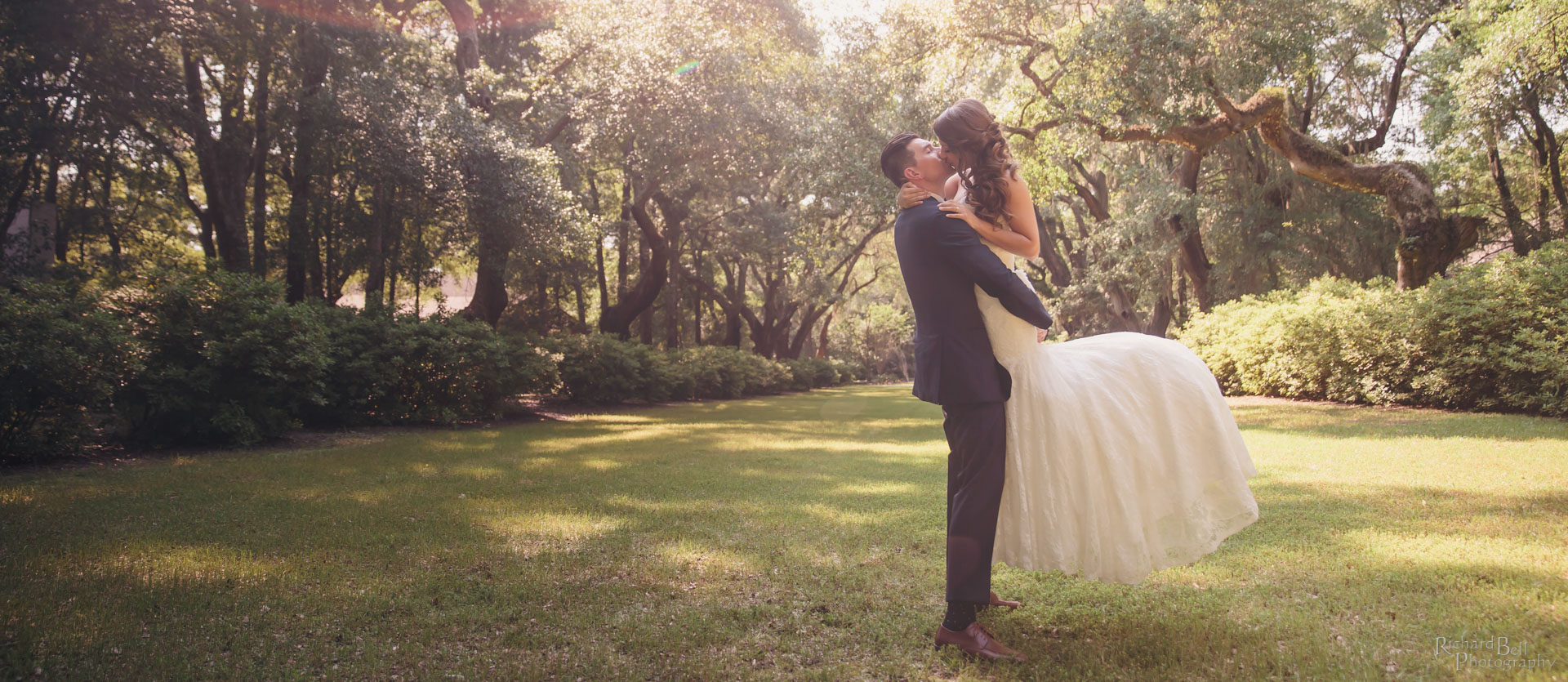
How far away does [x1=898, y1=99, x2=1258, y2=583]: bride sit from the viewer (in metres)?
2.78

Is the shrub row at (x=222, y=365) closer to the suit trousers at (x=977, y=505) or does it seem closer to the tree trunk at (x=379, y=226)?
the tree trunk at (x=379, y=226)

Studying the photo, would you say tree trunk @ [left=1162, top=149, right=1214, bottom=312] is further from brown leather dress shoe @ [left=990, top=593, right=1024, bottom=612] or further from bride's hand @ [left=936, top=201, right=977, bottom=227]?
bride's hand @ [left=936, top=201, right=977, bottom=227]

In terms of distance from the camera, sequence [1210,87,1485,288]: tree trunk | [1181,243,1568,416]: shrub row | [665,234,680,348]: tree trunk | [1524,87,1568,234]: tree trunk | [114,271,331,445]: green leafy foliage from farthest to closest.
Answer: [665,234,680,348]: tree trunk
[1524,87,1568,234]: tree trunk
[1210,87,1485,288]: tree trunk
[1181,243,1568,416]: shrub row
[114,271,331,445]: green leafy foliage

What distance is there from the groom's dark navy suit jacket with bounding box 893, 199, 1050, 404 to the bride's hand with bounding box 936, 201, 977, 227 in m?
0.02

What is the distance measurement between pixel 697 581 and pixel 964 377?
1760 millimetres

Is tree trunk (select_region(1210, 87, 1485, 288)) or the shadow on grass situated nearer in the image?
the shadow on grass

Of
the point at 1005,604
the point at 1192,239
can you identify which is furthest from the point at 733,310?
the point at 1005,604

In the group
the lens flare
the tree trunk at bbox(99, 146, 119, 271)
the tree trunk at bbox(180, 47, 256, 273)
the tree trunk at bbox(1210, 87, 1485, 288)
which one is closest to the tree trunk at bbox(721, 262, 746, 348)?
the lens flare

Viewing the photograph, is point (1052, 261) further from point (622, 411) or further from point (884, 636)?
point (884, 636)

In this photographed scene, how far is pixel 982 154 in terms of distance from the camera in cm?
292

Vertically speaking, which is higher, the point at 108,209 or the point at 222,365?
the point at 108,209

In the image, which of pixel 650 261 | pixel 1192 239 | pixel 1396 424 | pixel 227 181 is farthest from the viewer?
pixel 650 261

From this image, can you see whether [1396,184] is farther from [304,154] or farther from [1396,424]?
[304,154]

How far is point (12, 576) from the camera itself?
3479 millimetres
